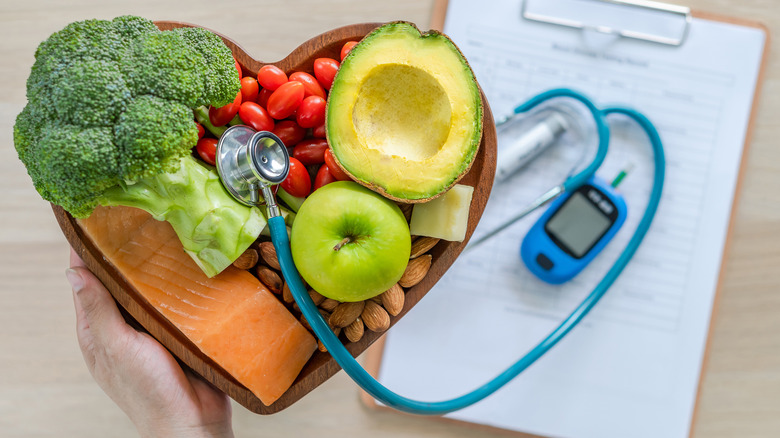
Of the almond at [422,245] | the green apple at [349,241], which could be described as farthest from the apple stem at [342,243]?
the almond at [422,245]

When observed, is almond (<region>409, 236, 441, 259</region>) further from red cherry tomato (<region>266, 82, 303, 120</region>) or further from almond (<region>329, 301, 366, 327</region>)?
red cherry tomato (<region>266, 82, 303, 120</region>)

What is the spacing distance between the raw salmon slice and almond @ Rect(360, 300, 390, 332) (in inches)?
3.7

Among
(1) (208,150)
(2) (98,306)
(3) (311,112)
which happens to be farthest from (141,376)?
(3) (311,112)

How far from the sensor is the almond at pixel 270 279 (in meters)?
0.72

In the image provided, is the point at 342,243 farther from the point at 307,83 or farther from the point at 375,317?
the point at 307,83

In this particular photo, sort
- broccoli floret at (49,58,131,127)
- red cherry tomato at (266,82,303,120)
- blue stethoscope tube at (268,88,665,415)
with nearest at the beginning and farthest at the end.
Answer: broccoli floret at (49,58,131,127), red cherry tomato at (266,82,303,120), blue stethoscope tube at (268,88,665,415)

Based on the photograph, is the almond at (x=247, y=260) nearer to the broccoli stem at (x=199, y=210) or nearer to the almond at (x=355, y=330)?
the broccoli stem at (x=199, y=210)

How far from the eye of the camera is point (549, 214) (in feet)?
3.10

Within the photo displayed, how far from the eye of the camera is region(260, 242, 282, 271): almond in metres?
0.71

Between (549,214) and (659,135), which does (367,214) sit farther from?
(659,135)

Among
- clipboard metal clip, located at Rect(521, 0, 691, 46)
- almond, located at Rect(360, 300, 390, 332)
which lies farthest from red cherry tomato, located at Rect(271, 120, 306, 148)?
clipboard metal clip, located at Rect(521, 0, 691, 46)

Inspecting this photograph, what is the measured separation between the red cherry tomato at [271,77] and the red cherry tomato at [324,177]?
122 millimetres

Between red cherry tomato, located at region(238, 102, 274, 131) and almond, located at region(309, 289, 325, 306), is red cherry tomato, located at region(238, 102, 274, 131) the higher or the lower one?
the higher one

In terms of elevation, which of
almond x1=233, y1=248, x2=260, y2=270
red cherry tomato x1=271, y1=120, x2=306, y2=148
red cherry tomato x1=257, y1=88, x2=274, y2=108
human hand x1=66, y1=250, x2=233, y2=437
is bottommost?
human hand x1=66, y1=250, x2=233, y2=437
